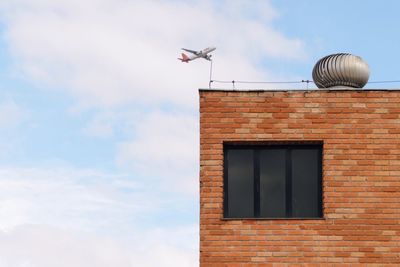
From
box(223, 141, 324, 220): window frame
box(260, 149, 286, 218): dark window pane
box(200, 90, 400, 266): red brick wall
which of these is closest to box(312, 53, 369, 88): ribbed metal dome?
box(200, 90, 400, 266): red brick wall

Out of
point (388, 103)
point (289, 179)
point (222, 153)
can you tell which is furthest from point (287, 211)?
point (388, 103)

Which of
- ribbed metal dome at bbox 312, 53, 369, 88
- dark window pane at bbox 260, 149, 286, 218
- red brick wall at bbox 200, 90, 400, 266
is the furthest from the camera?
ribbed metal dome at bbox 312, 53, 369, 88

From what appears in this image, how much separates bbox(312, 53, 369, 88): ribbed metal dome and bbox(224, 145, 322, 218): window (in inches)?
84.9

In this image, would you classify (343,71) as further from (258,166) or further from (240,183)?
(240,183)

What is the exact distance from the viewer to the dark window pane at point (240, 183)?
21891 mm

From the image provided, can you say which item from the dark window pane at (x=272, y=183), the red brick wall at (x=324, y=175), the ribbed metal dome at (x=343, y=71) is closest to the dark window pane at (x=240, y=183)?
the dark window pane at (x=272, y=183)

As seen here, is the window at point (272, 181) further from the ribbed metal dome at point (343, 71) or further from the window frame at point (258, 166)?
the ribbed metal dome at point (343, 71)

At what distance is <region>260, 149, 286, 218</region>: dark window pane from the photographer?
21.9 meters

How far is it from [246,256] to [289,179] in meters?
2.21

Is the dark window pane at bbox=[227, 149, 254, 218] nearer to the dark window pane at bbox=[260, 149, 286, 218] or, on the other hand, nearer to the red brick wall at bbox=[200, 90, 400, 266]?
the dark window pane at bbox=[260, 149, 286, 218]

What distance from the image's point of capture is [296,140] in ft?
71.6

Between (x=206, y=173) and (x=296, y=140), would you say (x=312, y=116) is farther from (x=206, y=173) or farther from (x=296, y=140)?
(x=206, y=173)

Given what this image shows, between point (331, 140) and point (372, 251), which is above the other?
point (331, 140)

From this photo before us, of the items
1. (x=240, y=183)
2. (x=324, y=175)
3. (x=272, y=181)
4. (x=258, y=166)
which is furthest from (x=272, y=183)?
(x=324, y=175)
